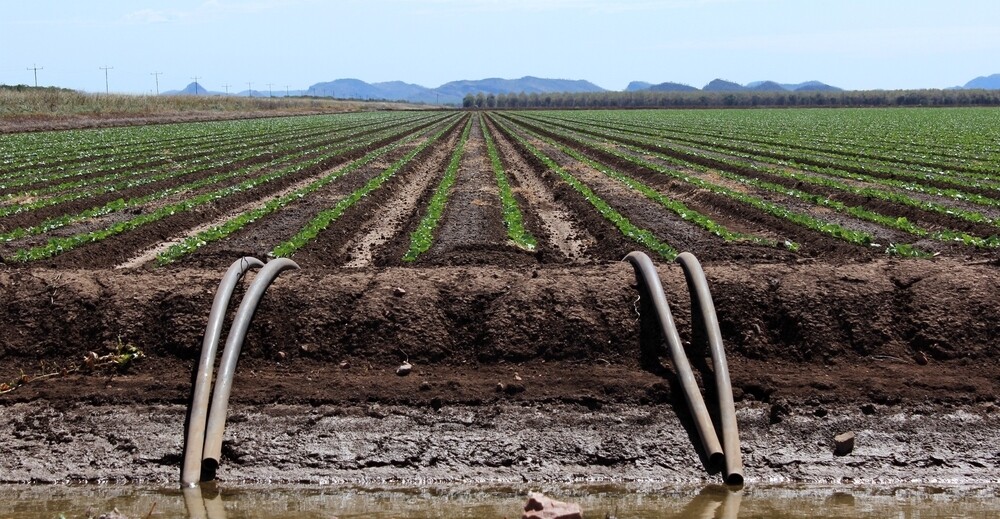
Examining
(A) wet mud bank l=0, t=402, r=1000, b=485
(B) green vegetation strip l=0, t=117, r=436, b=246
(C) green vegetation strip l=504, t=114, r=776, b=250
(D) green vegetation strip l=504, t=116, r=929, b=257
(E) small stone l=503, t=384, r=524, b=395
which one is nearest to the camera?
(A) wet mud bank l=0, t=402, r=1000, b=485

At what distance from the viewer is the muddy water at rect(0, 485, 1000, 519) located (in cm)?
555

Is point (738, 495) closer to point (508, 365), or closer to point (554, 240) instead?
point (508, 365)

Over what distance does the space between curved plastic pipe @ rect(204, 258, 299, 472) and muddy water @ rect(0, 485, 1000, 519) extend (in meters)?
0.49

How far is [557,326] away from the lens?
809cm

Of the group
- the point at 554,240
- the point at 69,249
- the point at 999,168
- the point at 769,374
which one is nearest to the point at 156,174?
the point at 69,249

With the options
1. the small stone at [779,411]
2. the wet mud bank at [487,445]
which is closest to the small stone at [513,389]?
the wet mud bank at [487,445]

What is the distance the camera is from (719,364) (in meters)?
7.19

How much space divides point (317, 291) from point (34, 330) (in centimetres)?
282

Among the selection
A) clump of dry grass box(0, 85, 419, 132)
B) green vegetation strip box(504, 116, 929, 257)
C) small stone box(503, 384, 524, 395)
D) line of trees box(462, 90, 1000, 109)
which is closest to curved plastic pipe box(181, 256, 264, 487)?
small stone box(503, 384, 524, 395)

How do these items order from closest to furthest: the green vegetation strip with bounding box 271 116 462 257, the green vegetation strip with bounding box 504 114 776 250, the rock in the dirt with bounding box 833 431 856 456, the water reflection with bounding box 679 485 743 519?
the water reflection with bounding box 679 485 743 519, the rock in the dirt with bounding box 833 431 856 456, the green vegetation strip with bounding box 271 116 462 257, the green vegetation strip with bounding box 504 114 776 250

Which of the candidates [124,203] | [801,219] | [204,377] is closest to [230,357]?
[204,377]

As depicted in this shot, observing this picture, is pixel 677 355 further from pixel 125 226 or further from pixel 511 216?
pixel 125 226

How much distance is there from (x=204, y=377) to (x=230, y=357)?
1.07 feet

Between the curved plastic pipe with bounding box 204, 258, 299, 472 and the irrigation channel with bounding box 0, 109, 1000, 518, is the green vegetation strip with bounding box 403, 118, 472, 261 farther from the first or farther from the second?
the curved plastic pipe with bounding box 204, 258, 299, 472
